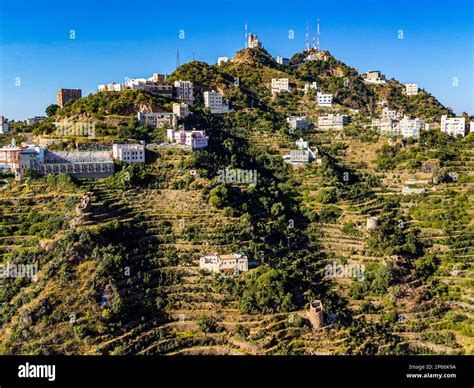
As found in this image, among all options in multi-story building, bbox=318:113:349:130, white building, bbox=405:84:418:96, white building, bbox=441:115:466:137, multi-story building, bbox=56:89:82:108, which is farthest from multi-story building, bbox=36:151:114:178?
white building, bbox=405:84:418:96

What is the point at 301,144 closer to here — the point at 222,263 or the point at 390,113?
the point at 390,113

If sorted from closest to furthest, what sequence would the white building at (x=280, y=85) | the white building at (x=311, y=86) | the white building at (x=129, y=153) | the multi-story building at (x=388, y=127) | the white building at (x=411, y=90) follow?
the white building at (x=129, y=153)
the multi-story building at (x=388, y=127)
the white building at (x=280, y=85)
the white building at (x=311, y=86)
the white building at (x=411, y=90)

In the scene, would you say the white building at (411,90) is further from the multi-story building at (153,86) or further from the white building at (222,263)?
the white building at (222,263)

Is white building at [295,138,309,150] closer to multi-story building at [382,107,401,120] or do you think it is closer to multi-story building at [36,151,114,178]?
multi-story building at [382,107,401,120]

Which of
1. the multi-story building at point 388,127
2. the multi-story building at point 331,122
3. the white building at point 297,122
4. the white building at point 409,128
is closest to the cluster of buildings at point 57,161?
the white building at point 297,122

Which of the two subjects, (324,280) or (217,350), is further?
(324,280)
